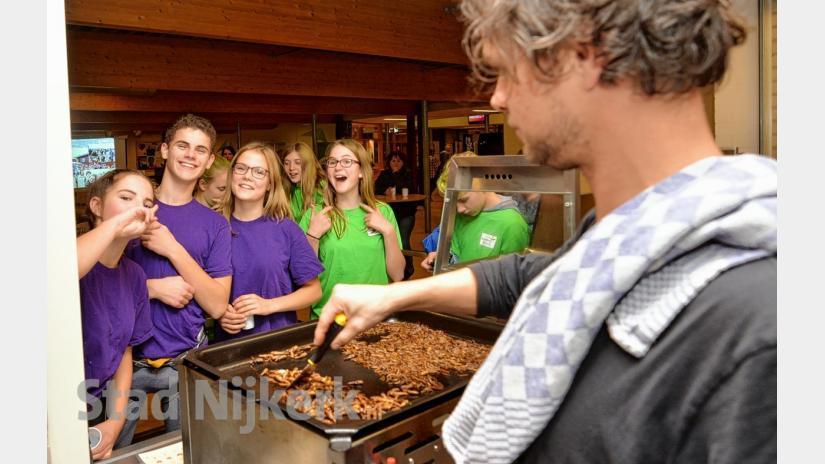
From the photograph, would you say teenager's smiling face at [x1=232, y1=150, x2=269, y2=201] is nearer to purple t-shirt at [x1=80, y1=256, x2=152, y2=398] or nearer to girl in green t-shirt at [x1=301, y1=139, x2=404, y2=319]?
girl in green t-shirt at [x1=301, y1=139, x2=404, y2=319]

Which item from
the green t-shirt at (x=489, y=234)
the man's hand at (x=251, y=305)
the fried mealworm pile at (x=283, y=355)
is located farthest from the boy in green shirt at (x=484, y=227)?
the fried mealworm pile at (x=283, y=355)

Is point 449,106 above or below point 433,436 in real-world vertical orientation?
above

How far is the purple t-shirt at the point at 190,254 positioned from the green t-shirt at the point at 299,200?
0.42 metres

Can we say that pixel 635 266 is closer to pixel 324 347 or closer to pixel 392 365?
pixel 324 347

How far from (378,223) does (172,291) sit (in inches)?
35.1

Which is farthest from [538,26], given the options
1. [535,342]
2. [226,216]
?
[226,216]

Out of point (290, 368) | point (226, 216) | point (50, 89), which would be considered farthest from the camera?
point (226, 216)

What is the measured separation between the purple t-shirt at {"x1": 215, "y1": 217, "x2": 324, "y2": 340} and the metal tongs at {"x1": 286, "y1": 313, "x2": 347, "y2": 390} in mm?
879

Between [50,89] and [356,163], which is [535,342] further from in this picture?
[356,163]

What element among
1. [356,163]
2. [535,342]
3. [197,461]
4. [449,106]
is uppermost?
[449,106]

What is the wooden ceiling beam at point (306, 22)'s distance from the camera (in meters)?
3.35

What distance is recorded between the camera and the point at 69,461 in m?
1.08

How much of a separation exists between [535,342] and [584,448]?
118 millimetres

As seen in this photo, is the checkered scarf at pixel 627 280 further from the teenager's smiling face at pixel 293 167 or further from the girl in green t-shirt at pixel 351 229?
the teenager's smiling face at pixel 293 167
